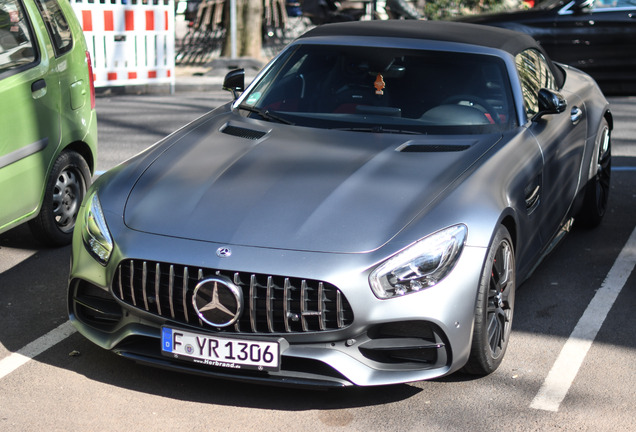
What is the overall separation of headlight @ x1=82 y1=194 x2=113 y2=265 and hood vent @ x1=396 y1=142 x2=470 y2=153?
4.90ft

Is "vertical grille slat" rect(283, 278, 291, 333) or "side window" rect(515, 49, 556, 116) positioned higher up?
"side window" rect(515, 49, 556, 116)

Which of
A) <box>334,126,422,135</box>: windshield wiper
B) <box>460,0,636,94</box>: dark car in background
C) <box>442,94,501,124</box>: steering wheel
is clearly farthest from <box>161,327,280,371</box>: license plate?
<box>460,0,636,94</box>: dark car in background

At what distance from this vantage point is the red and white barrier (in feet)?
39.3

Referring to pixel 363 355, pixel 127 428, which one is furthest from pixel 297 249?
pixel 127 428

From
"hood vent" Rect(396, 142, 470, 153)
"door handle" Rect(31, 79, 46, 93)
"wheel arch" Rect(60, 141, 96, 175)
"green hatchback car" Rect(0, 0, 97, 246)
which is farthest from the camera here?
"wheel arch" Rect(60, 141, 96, 175)

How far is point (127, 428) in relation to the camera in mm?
3912

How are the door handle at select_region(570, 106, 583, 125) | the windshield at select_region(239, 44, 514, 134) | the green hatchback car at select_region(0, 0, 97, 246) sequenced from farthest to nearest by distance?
the door handle at select_region(570, 106, 583, 125) → the green hatchback car at select_region(0, 0, 97, 246) → the windshield at select_region(239, 44, 514, 134)

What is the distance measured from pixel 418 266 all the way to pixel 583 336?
58.5 inches

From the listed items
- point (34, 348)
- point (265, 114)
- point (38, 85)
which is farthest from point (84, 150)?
point (34, 348)

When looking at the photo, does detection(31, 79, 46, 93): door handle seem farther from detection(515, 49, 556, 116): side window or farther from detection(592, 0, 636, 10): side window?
detection(592, 0, 636, 10): side window

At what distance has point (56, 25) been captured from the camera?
A: 247 inches

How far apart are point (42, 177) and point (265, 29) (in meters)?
13.4

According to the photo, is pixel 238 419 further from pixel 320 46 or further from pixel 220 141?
pixel 320 46

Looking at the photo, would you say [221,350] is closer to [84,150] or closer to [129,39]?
[84,150]
